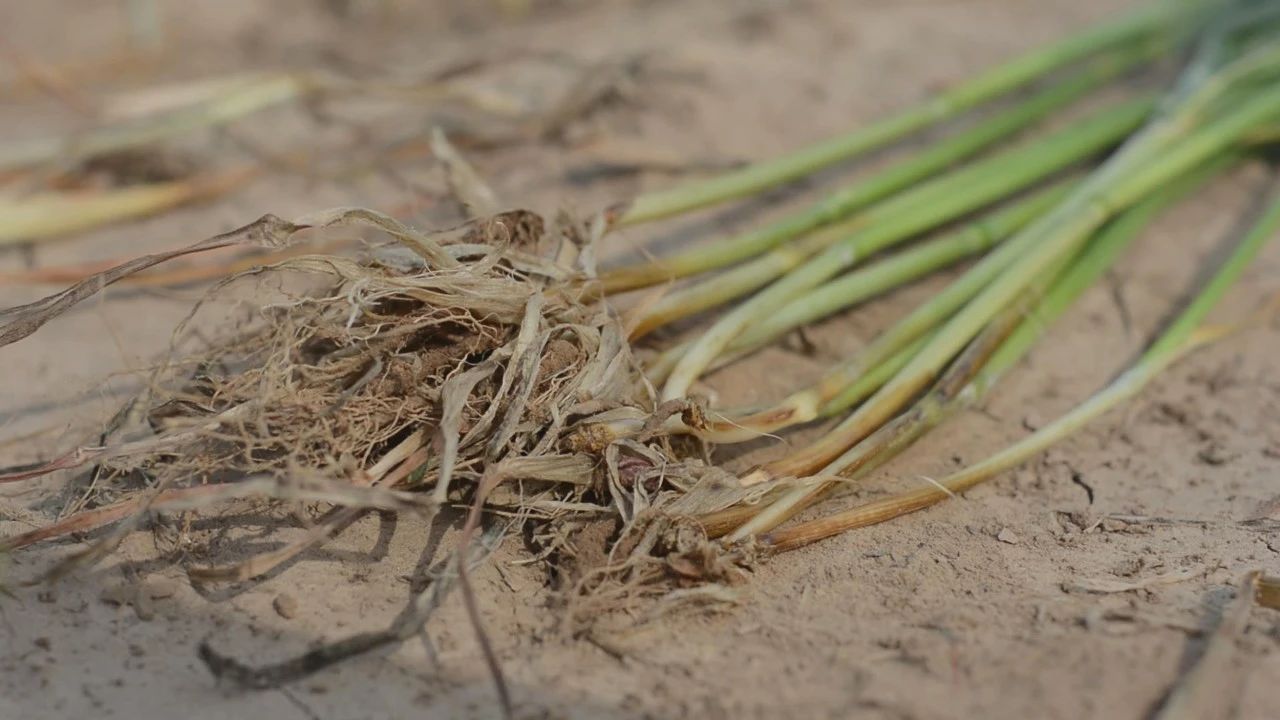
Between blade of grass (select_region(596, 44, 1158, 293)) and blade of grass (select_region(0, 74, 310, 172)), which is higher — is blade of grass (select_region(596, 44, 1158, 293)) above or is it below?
below

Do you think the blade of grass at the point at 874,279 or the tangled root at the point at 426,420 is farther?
the blade of grass at the point at 874,279

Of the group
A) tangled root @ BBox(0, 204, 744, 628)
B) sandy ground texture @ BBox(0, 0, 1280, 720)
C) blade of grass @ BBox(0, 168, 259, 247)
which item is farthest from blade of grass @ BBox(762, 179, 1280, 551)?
blade of grass @ BBox(0, 168, 259, 247)

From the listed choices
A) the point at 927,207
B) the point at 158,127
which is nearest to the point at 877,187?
the point at 927,207

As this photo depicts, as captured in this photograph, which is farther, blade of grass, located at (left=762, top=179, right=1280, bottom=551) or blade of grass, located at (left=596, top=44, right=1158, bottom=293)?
blade of grass, located at (left=596, top=44, right=1158, bottom=293)

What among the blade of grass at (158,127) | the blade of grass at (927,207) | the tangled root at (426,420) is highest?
the blade of grass at (158,127)

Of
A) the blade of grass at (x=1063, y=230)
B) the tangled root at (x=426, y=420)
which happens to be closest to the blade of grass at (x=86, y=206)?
the tangled root at (x=426, y=420)

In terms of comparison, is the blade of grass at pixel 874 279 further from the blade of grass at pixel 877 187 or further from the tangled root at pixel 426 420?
the tangled root at pixel 426 420

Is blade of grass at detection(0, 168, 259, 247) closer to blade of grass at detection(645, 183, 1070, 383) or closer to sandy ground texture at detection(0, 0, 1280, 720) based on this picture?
sandy ground texture at detection(0, 0, 1280, 720)

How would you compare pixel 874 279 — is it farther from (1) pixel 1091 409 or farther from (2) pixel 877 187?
(1) pixel 1091 409

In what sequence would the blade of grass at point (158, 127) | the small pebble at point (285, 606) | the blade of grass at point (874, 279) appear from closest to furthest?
the small pebble at point (285, 606) → the blade of grass at point (874, 279) → the blade of grass at point (158, 127)

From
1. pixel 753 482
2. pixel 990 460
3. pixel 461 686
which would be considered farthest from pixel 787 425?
pixel 461 686
